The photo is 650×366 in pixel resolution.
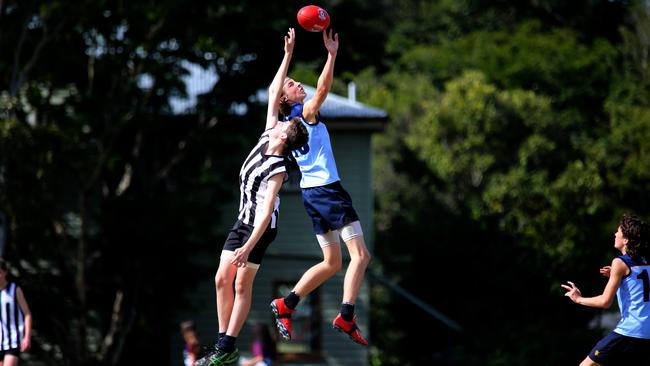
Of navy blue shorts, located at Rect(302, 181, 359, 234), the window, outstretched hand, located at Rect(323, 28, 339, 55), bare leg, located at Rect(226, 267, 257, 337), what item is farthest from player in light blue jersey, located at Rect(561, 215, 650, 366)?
the window

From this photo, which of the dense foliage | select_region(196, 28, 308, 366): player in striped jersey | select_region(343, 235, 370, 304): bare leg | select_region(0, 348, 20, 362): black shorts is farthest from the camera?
the dense foliage

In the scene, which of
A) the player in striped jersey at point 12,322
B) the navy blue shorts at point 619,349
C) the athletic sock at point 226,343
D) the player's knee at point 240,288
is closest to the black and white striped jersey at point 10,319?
the player in striped jersey at point 12,322

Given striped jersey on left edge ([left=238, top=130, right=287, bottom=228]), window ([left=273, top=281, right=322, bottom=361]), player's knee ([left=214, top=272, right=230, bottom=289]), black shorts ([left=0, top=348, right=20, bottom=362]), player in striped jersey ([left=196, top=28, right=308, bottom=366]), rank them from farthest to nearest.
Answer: window ([left=273, top=281, right=322, bottom=361])
black shorts ([left=0, top=348, right=20, bottom=362])
player's knee ([left=214, top=272, right=230, bottom=289])
striped jersey on left edge ([left=238, top=130, right=287, bottom=228])
player in striped jersey ([left=196, top=28, right=308, bottom=366])

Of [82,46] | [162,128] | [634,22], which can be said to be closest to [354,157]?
[162,128]

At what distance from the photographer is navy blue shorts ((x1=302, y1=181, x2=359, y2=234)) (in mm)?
10641

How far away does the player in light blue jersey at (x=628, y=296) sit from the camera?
35.0 ft

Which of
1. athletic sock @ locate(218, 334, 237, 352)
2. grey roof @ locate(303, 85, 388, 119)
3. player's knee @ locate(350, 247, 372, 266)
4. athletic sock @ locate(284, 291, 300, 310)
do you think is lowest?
athletic sock @ locate(218, 334, 237, 352)

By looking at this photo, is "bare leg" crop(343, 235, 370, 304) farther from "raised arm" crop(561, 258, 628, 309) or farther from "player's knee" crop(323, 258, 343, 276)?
"raised arm" crop(561, 258, 628, 309)

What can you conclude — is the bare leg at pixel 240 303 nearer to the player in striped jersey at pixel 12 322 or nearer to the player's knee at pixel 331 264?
the player's knee at pixel 331 264

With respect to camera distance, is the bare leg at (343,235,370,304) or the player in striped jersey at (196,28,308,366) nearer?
the player in striped jersey at (196,28,308,366)

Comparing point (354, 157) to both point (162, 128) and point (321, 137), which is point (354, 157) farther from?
point (321, 137)

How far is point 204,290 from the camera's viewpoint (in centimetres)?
3044

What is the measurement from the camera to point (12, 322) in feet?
47.1

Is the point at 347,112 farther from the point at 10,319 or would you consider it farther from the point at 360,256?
the point at 360,256
